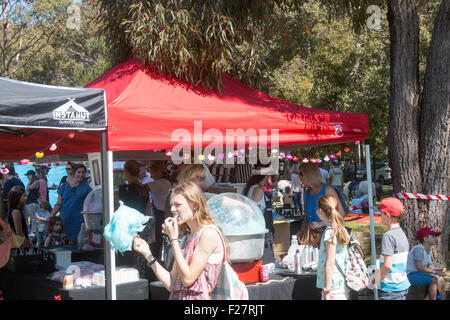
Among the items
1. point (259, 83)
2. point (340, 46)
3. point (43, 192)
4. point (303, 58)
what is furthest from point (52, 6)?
point (259, 83)

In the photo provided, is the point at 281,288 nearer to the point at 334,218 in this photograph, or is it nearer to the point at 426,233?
the point at 334,218

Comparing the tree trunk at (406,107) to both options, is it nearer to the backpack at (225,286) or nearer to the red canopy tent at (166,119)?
the red canopy tent at (166,119)

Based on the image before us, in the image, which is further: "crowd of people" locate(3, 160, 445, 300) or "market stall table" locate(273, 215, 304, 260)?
"market stall table" locate(273, 215, 304, 260)

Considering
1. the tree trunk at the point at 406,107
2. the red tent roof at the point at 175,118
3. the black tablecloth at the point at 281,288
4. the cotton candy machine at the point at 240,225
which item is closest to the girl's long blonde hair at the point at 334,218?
the cotton candy machine at the point at 240,225

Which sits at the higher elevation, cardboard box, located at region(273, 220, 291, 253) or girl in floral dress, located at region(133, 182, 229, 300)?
girl in floral dress, located at region(133, 182, 229, 300)

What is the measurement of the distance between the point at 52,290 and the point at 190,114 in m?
2.06

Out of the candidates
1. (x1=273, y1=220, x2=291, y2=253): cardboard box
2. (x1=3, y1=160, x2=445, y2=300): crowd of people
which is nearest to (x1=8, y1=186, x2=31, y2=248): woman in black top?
(x1=3, y1=160, x2=445, y2=300): crowd of people

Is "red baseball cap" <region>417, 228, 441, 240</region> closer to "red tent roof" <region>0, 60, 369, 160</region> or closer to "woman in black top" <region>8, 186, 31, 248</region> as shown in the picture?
"red tent roof" <region>0, 60, 369, 160</region>

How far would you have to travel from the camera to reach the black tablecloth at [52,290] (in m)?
4.69

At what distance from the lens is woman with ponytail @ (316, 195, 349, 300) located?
4332 mm

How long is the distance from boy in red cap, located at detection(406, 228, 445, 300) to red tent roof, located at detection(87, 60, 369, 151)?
4.50ft

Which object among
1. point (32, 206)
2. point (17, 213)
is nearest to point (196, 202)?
point (17, 213)

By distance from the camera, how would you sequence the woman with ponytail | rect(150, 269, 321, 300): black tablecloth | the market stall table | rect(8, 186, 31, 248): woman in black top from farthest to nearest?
→ the market stall table < rect(8, 186, 31, 248): woman in black top < rect(150, 269, 321, 300): black tablecloth < the woman with ponytail

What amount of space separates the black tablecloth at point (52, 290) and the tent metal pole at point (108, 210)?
15 cm
